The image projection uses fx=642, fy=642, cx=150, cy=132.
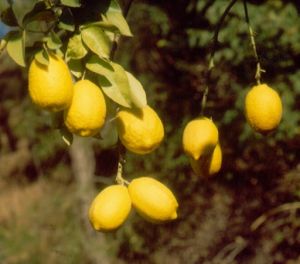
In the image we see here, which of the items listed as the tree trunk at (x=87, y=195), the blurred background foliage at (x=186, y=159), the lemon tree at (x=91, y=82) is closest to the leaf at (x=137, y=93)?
the lemon tree at (x=91, y=82)

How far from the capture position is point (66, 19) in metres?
0.93

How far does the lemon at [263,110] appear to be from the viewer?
1.12 meters

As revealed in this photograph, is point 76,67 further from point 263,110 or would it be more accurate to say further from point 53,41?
point 263,110

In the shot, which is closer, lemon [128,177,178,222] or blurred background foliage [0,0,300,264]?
lemon [128,177,178,222]

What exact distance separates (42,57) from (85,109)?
0.32 feet

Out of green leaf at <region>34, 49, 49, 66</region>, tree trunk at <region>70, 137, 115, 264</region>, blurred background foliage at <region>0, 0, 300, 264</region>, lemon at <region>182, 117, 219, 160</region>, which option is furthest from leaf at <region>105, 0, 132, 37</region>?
tree trunk at <region>70, 137, 115, 264</region>

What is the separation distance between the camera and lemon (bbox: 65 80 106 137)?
93cm

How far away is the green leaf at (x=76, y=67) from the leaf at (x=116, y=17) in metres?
0.08

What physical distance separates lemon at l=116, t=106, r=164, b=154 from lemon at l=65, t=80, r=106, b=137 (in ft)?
0.14

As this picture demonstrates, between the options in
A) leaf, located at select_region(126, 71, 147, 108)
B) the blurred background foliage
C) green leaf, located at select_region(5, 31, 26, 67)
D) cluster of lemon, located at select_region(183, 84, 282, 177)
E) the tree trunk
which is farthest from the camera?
the tree trunk

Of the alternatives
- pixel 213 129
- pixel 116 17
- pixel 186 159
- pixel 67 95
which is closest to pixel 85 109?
pixel 67 95

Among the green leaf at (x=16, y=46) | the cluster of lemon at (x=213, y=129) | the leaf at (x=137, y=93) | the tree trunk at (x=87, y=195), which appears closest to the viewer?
the green leaf at (x=16, y=46)

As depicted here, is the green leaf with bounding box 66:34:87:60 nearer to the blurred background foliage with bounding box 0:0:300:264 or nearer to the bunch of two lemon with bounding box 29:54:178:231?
the bunch of two lemon with bounding box 29:54:178:231

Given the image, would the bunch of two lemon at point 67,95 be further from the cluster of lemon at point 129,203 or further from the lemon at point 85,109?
the cluster of lemon at point 129,203
